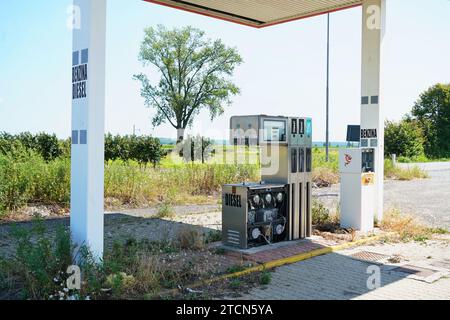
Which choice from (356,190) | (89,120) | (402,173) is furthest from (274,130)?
(402,173)

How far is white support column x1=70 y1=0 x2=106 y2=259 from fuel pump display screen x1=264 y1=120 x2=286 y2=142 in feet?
9.85

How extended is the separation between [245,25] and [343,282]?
8.58 m

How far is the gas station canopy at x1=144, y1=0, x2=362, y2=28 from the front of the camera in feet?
37.8

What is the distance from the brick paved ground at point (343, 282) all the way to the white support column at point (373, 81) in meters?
2.75

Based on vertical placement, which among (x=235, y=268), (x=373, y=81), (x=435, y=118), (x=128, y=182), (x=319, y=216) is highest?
(x=435, y=118)

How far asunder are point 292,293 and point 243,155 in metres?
15.0

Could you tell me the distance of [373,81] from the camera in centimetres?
1108

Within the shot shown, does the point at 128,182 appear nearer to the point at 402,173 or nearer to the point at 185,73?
the point at 402,173

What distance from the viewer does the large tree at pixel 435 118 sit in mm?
55566

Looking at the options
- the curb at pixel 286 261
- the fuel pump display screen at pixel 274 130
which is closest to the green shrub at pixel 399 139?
the curb at pixel 286 261

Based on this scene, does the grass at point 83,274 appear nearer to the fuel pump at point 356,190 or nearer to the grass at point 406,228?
the fuel pump at point 356,190
